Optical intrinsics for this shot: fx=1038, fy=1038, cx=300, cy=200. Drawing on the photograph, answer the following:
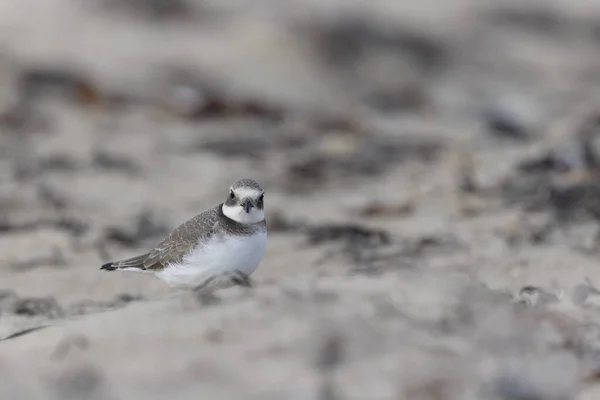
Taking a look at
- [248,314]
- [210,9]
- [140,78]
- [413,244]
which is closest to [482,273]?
[413,244]

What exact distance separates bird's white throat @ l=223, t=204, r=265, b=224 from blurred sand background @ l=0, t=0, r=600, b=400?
0.31 m

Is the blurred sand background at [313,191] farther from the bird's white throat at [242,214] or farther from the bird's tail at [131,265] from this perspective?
the bird's white throat at [242,214]

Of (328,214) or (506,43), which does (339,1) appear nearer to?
(506,43)

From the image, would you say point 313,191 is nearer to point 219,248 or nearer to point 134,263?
point 134,263

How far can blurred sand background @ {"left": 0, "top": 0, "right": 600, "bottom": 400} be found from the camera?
140 inches

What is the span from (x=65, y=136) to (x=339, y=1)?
6619mm

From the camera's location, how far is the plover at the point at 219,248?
15.5ft

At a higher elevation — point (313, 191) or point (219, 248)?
point (313, 191)

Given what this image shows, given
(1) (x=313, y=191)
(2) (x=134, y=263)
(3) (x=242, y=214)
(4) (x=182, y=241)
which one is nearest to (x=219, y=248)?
(3) (x=242, y=214)

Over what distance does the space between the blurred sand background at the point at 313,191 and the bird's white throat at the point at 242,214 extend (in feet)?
1.00

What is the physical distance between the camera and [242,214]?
4906 millimetres

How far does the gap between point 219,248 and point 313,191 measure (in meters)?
3.98

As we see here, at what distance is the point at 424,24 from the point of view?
1602 cm

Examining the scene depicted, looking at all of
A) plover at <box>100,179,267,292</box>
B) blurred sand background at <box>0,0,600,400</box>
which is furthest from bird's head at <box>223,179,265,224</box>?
blurred sand background at <box>0,0,600,400</box>
